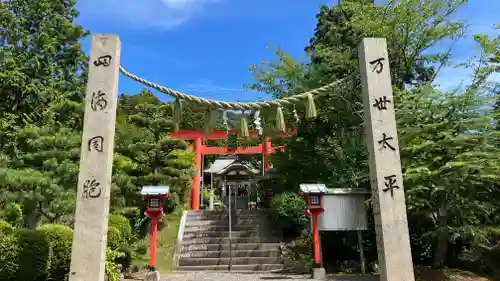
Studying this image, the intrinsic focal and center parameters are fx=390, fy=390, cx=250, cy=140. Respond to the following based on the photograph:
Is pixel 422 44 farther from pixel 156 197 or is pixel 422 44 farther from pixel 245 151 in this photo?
pixel 245 151

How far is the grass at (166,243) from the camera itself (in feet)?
39.8

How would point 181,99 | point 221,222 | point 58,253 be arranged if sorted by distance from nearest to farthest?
point 181,99, point 58,253, point 221,222

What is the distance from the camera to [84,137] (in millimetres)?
5895

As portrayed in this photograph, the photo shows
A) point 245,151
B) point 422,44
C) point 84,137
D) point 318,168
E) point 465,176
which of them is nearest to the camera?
point 84,137

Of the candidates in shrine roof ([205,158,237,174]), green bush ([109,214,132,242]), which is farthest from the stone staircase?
shrine roof ([205,158,237,174])

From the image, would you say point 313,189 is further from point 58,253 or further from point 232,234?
point 58,253

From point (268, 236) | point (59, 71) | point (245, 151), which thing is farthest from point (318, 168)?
point (59, 71)

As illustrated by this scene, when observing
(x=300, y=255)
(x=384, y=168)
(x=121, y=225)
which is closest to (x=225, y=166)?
(x=300, y=255)

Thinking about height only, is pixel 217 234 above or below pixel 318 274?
above

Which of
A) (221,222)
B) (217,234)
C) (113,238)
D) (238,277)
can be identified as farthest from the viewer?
(221,222)

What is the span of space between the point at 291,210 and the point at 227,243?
2451 mm

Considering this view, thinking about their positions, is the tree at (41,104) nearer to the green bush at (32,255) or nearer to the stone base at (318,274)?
the green bush at (32,255)

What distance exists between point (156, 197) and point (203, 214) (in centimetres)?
566

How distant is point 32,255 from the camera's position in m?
7.33
